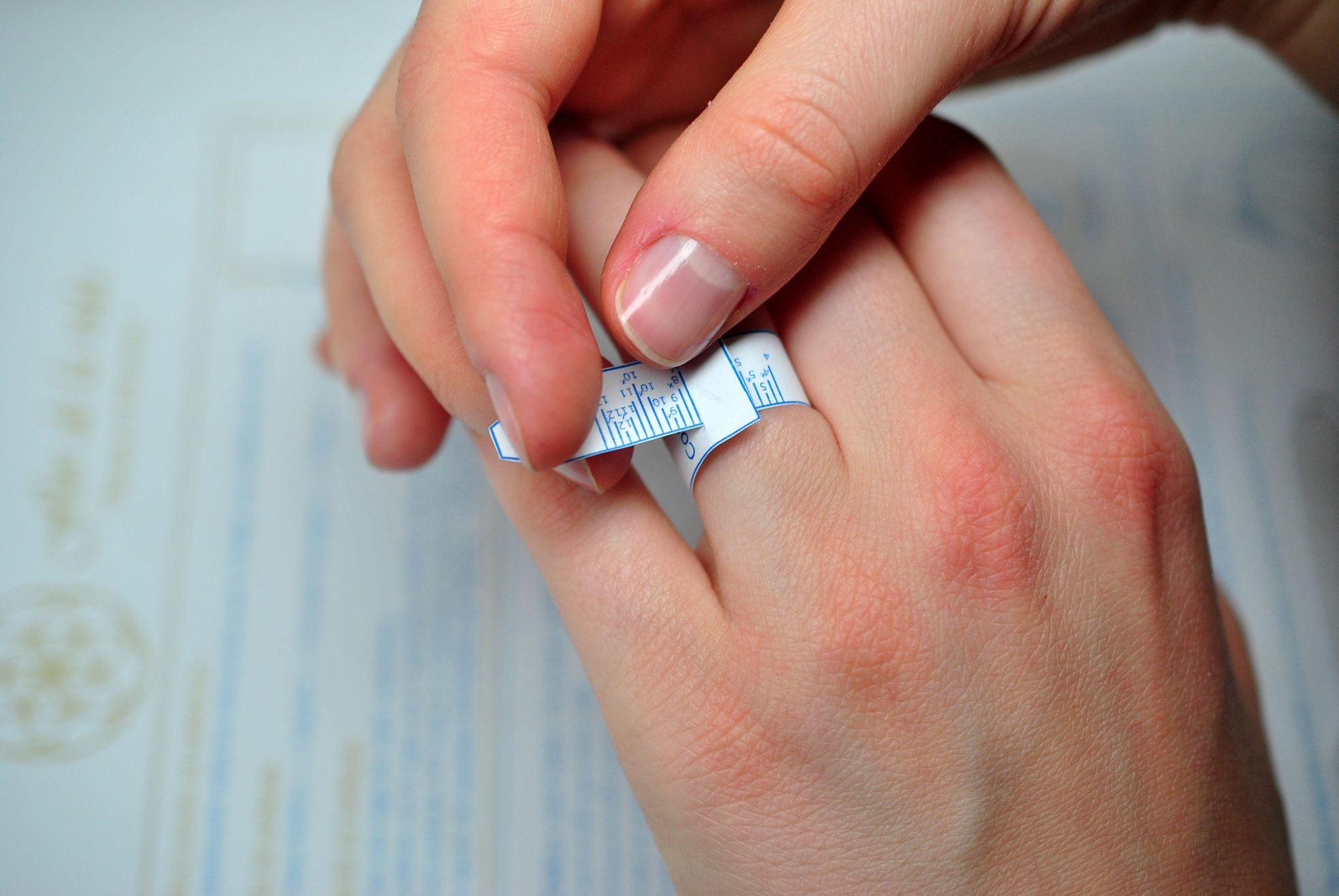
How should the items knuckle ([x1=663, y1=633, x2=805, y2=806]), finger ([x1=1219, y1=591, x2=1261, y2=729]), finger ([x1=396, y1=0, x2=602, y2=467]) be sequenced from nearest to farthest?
1. finger ([x1=396, y1=0, x2=602, y2=467])
2. knuckle ([x1=663, y1=633, x2=805, y2=806])
3. finger ([x1=1219, y1=591, x2=1261, y2=729])

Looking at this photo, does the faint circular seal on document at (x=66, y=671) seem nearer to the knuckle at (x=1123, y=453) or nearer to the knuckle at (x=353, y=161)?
the knuckle at (x=353, y=161)

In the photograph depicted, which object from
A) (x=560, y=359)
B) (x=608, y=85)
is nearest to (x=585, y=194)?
(x=608, y=85)

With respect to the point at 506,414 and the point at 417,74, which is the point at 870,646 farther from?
the point at 417,74

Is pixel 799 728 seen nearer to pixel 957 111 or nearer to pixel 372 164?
pixel 372 164

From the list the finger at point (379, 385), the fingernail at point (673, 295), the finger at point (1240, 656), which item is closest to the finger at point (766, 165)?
the fingernail at point (673, 295)

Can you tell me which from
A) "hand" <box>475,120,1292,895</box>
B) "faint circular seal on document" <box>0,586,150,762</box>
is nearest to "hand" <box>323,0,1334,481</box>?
"hand" <box>475,120,1292,895</box>

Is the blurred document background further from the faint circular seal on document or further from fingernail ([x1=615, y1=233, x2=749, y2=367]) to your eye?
fingernail ([x1=615, y1=233, x2=749, y2=367])
